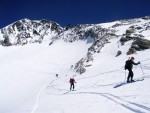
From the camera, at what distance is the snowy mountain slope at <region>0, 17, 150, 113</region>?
19016 millimetres

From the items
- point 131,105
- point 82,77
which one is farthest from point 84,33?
point 131,105

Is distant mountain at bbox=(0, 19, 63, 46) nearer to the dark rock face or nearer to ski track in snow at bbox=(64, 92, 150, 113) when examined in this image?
the dark rock face

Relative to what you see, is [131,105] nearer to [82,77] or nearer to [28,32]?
[82,77]

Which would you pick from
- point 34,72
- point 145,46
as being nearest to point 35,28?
point 34,72

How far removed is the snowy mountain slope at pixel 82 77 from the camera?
19.0m

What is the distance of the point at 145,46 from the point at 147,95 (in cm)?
2758

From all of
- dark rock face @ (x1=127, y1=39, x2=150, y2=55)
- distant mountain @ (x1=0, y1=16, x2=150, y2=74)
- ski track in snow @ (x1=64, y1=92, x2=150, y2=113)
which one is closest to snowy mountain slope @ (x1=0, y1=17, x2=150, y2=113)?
ski track in snow @ (x1=64, y1=92, x2=150, y2=113)

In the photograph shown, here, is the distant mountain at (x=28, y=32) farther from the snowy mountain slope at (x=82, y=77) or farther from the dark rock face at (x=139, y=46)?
the dark rock face at (x=139, y=46)

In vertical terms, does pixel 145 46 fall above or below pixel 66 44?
below

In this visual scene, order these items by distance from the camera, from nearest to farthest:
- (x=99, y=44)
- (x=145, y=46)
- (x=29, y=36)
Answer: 1. (x=145, y=46)
2. (x=99, y=44)
3. (x=29, y=36)

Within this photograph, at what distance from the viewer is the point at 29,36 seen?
14600cm

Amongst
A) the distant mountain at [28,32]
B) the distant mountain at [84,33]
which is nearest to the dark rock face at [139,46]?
the distant mountain at [84,33]

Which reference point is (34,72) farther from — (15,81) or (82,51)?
(82,51)

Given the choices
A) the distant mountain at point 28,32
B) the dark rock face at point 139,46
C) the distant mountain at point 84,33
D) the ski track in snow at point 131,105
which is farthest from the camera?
the distant mountain at point 28,32
